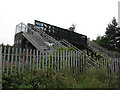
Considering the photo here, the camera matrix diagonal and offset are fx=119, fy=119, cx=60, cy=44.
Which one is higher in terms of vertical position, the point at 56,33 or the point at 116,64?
the point at 56,33

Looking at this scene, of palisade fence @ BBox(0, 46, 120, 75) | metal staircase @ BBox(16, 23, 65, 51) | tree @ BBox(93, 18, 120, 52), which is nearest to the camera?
palisade fence @ BBox(0, 46, 120, 75)

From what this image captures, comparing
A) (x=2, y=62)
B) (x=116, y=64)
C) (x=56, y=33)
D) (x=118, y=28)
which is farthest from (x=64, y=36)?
(x=118, y=28)

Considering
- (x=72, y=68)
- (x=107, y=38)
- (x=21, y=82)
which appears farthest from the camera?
(x=107, y=38)

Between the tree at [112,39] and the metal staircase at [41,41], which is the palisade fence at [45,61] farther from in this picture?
the tree at [112,39]

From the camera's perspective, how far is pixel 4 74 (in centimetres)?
492

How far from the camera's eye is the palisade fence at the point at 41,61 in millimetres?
5410

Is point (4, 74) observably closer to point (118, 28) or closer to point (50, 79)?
point (50, 79)

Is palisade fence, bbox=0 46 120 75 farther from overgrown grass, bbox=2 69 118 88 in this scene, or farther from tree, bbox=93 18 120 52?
tree, bbox=93 18 120 52

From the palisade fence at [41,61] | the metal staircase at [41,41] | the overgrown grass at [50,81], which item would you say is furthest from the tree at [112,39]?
the overgrown grass at [50,81]

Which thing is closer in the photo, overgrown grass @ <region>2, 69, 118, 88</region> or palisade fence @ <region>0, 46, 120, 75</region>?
overgrown grass @ <region>2, 69, 118, 88</region>

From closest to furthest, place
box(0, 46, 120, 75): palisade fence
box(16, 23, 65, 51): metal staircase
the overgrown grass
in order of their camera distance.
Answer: the overgrown grass < box(0, 46, 120, 75): palisade fence < box(16, 23, 65, 51): metal staircase

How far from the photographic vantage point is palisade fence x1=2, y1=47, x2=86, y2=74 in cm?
541

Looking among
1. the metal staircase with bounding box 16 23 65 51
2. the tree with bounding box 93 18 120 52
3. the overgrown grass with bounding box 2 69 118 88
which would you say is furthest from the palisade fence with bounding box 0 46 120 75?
the tree with bounding box 93 18 120 52

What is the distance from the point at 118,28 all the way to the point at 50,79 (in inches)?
945
